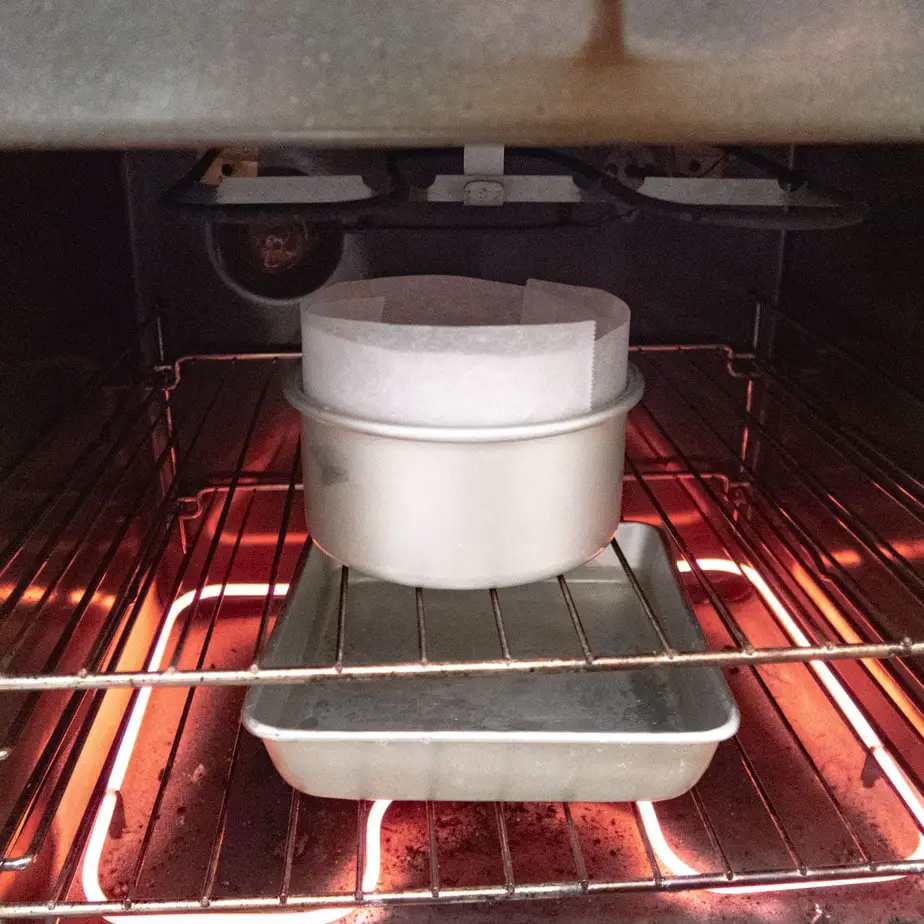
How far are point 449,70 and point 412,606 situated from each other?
1.86 ft

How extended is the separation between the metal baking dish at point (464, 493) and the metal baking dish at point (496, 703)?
92 mm

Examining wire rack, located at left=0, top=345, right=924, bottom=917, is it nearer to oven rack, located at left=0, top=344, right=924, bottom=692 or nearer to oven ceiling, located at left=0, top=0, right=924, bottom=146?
oven rack, located at left=0, top=344, right=924, bottom=692

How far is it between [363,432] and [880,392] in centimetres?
49

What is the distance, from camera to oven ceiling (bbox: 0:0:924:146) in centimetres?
40

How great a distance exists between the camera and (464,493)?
62 cm

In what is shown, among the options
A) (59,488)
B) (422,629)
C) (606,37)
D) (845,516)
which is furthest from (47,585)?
(845,516)

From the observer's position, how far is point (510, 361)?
0.57 meters

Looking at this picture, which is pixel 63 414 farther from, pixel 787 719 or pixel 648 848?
pixel 787 719

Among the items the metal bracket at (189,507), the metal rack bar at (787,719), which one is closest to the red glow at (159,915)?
the metal bracket at (189,507)

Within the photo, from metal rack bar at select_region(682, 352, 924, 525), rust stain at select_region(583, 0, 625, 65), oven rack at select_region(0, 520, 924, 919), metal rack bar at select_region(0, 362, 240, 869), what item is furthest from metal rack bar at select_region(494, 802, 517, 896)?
rust stain at select_region(583, 0, 625, 65)

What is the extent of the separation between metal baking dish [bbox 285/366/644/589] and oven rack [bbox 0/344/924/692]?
5cm

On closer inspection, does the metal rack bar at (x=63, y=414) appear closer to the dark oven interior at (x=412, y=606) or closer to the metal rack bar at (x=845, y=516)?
the dark oven interior at (x=412, y=606)

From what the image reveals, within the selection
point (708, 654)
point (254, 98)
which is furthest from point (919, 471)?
point (254, 98)

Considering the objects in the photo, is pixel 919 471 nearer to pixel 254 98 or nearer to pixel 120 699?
pixel 254 98
